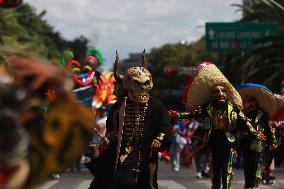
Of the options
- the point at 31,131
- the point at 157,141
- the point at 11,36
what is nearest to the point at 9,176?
the point at 31,131

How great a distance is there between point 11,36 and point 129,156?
135ft

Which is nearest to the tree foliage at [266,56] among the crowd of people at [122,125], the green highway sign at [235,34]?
the green highway sign at [235,34]

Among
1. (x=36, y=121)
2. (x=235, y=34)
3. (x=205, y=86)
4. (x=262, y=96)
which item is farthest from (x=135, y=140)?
(x=235, y=34)

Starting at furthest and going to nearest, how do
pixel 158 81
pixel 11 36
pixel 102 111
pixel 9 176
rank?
pixel 158 81 < pixel 11 36 < pixel 102 111 < pixel 9 176

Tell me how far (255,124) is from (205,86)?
208cm

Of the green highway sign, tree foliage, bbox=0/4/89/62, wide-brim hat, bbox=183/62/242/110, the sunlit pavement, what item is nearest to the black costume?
wide-brim hat, bbox=183/62/242/110

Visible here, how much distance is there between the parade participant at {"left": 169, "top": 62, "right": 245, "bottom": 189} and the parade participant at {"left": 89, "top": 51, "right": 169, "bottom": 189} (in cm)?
159

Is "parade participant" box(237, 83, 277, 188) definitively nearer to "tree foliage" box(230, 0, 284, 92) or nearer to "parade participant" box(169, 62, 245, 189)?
"parade participant" box(169, 62, 245, 189)

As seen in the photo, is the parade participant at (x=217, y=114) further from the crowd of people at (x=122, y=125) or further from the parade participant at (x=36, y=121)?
the parade participant at (x=36, y=121)

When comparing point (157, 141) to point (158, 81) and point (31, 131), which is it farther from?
point (158, 81)

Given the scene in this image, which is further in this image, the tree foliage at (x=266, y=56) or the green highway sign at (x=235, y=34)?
the green highway sign at (x=235, y=34)

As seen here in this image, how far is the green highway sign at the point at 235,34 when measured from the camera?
4088 cm

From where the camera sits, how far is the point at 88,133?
475 centimetres

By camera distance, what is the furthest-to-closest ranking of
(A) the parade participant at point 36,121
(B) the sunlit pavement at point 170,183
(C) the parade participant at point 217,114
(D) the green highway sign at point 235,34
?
1. (D) the green highway sign at point 235,34
2. (B) the sunlit pavement at point 170,183
3. (C) the parade participant at point 217,114
4. (A) the parade participant at point 36,121
